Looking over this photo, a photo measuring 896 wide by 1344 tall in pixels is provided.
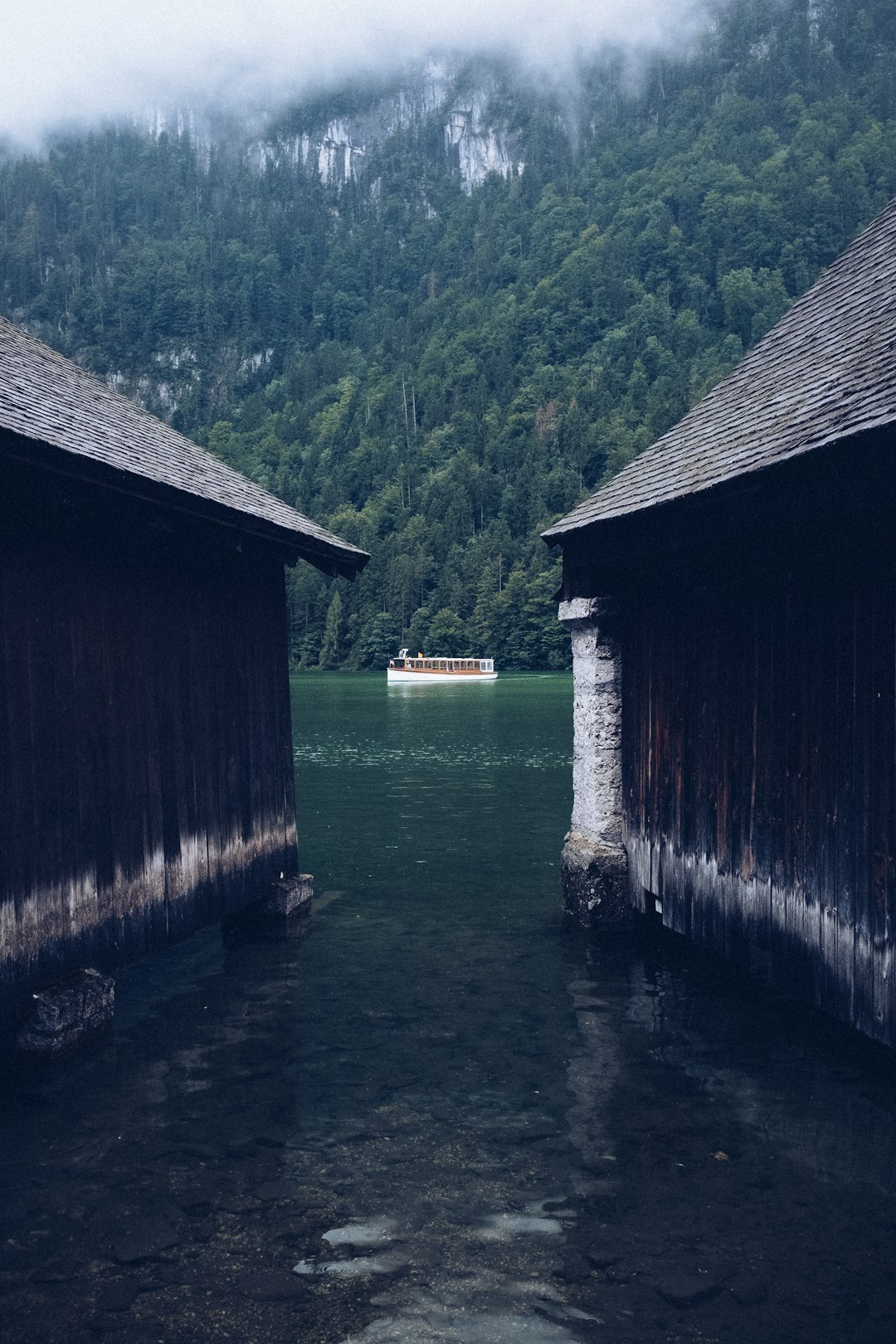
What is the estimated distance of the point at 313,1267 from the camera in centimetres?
464

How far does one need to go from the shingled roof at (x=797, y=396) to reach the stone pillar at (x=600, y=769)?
3.75 feet

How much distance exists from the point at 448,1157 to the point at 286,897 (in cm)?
488

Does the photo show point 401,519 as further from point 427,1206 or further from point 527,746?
point 427,1206

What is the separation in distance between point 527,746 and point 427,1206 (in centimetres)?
2804

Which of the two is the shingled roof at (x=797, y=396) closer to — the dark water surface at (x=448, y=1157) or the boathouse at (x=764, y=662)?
the boathouse at (x=764, y=662)

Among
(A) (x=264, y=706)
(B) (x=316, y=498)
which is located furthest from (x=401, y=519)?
(A) (x=264, y=706)

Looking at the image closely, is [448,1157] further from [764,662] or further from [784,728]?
[764,662]

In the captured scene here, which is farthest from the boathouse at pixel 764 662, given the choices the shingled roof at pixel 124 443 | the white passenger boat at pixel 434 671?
the white passenger boat at pixel 434 671

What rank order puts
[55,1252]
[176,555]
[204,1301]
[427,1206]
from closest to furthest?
[204,1301]
[55,1252]
[427,1206]
[176,555]

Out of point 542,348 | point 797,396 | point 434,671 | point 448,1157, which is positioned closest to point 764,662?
point 797,396

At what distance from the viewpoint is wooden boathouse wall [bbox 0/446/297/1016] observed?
6.46 metres

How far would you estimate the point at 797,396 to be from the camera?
7.66 m

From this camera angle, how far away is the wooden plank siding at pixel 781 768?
20.2 ft

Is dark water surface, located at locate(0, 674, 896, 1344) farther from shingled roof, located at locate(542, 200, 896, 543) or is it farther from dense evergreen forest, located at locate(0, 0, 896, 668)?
dense evergreen forest, located at locate(0, 0, 896, 668)
